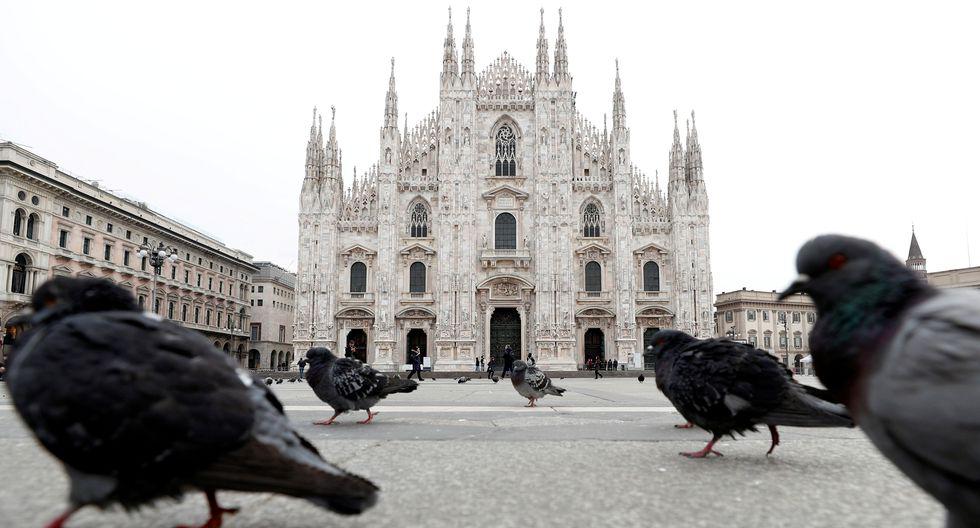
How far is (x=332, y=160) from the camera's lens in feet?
118

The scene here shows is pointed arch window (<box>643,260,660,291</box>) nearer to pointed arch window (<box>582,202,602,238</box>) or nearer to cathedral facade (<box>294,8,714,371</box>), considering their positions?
cathedral facade (<box>294,8,714,371</box>)

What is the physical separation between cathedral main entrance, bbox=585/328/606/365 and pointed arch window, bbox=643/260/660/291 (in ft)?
12.5

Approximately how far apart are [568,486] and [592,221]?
111 feet

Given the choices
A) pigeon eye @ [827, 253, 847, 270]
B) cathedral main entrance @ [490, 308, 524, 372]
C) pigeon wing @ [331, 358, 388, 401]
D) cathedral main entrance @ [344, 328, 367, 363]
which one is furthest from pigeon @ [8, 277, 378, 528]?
cathedral main entrance @ [344, 328, 367, 363]

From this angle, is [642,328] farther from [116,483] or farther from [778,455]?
[116,483]

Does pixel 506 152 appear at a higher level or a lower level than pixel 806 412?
higher

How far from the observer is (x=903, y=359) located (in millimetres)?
1447

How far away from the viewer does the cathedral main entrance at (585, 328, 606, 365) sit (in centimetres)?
3522

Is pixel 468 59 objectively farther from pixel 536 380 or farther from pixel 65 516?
pixel 65 516

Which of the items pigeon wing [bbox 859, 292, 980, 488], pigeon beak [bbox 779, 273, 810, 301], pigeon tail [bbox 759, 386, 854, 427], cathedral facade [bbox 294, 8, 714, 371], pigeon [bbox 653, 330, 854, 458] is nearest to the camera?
pigeon wing [bbox 859, 292, 980, 488]

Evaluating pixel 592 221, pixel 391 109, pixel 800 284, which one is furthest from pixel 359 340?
pixel 800 284

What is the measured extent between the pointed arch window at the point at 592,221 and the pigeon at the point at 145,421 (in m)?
34.7

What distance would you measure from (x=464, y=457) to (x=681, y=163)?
1385 inches

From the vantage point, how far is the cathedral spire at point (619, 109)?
117 feet
